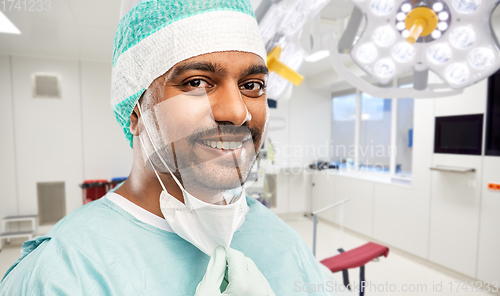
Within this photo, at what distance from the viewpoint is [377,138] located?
3896 mm

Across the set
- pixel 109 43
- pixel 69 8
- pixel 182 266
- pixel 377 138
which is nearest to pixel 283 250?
pixel 182 266

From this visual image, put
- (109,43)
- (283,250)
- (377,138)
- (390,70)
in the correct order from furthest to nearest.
→ (377,138) → (109,43) → (390,70) → (283,250)

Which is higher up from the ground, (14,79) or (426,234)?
(14,79)

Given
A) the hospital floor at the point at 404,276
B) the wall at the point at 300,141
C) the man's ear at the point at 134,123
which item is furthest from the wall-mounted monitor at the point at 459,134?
Result: the man's ear at the point at 134,123

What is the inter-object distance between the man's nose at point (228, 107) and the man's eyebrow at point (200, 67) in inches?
1.7

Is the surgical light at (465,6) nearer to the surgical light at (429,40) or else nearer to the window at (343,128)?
the surgical light at (429,40)

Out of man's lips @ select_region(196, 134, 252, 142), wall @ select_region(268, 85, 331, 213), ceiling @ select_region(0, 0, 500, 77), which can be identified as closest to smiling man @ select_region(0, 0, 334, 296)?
man's lips @ select_region(196, 134, 252, 142)

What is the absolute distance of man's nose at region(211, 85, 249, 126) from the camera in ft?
1.62

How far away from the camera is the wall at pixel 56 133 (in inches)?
128

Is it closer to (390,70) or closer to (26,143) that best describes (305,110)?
(390,70)

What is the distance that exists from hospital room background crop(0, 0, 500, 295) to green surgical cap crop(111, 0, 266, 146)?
1.03 m

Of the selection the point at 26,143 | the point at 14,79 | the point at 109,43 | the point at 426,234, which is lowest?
the point at 426,234

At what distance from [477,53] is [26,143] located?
170 inches

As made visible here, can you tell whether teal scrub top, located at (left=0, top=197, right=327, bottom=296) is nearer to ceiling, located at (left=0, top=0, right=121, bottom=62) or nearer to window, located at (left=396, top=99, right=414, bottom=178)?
ceiling, located at (left=0, top=0, right=121, bottom=62)
